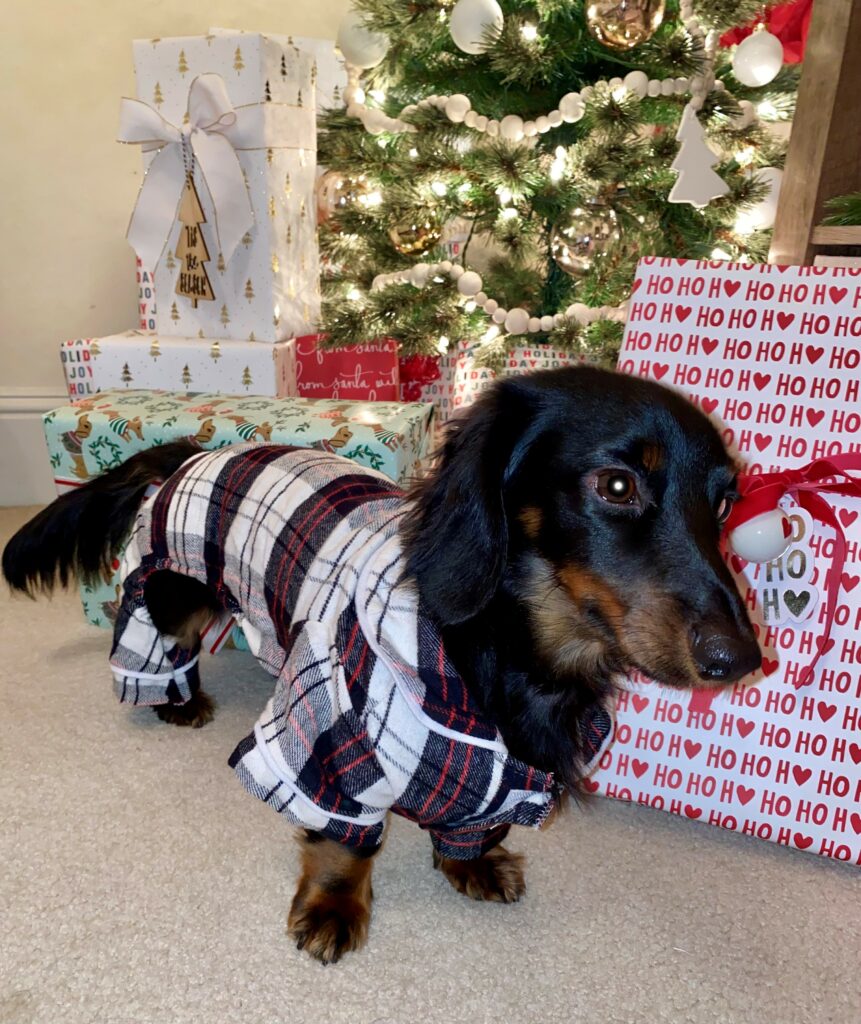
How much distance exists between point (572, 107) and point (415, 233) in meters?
0.44

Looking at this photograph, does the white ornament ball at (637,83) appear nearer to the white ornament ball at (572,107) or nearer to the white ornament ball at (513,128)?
the white ornament ball at (572,107)

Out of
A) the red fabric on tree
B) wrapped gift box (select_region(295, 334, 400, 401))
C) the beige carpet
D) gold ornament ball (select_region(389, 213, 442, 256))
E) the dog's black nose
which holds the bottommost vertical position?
the beige carpet

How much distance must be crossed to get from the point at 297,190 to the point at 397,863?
1464 mm

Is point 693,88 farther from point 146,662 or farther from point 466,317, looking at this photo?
point 146,662

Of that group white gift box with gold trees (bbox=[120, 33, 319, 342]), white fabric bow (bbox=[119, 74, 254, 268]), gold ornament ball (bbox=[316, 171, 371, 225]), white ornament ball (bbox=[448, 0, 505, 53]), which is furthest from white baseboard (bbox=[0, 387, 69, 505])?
white ornament ball (bbox=[448, 0, 505, 53])

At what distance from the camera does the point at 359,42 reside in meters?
1.82

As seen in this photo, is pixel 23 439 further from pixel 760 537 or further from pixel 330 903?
pixel 760 537

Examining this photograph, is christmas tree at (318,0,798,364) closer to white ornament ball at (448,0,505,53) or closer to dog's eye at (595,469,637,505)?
white ornament ball at (448,0,505,53)

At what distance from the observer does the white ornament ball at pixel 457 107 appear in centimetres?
187

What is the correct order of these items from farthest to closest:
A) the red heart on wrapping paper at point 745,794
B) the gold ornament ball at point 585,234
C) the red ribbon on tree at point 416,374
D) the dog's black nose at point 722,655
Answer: the red ribbon on tree at point 416,374 → the gold ornament ball at point 585,234 → the red heart on wrapping paper at point 745,794 → the dog's black nose at point 722,655

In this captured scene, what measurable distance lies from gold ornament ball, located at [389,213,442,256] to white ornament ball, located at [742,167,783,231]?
2.36 feet

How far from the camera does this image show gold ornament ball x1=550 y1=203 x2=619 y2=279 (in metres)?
1.83

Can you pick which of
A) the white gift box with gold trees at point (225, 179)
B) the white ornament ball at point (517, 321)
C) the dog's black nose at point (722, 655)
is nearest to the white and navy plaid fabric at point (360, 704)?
the dog's black nose at point (722, 655)

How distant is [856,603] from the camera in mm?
1165
